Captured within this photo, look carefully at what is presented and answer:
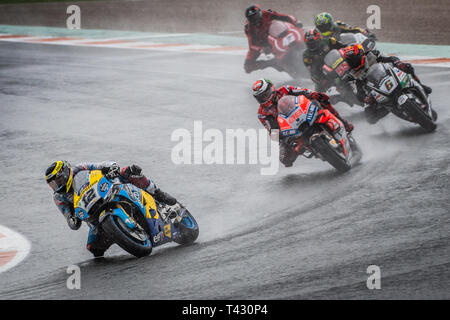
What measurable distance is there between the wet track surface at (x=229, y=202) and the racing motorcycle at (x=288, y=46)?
470 mm

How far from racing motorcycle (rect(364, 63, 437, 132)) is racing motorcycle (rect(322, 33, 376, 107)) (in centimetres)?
28

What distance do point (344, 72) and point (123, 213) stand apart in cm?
595

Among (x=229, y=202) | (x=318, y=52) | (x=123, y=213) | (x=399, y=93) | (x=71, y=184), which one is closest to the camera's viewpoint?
(x=123, y=213)

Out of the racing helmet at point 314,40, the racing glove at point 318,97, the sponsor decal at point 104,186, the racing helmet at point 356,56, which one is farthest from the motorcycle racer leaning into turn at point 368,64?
the sponsor decal at point 104,186

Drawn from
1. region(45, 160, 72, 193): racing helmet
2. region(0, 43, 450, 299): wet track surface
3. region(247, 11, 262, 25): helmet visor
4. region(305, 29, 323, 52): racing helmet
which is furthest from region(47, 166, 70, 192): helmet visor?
region(247, 11, 262, 25): helmet visor


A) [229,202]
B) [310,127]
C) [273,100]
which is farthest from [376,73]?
[229,202]

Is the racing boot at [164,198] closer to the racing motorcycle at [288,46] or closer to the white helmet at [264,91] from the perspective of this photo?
the white helmet at [264,91]

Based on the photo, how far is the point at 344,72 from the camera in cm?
1321

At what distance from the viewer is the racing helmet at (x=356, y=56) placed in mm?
Answer: 12469

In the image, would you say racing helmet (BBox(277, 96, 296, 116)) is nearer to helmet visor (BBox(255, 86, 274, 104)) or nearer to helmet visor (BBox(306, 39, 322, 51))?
helmet visor (BBox(255, 86, 274, 104))

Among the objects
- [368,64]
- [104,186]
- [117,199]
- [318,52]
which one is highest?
[318,52]

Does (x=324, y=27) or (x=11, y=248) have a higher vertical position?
(x=324, y=27)

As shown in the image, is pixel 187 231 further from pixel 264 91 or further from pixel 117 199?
pixel 264 91
